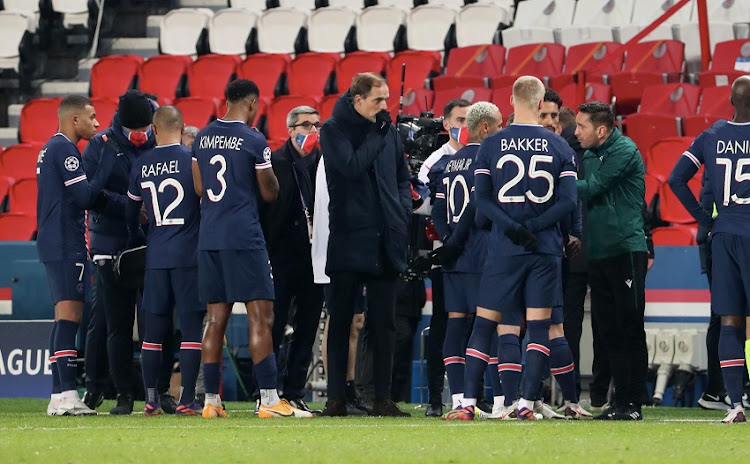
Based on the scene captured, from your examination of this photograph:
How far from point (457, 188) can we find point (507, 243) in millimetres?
863

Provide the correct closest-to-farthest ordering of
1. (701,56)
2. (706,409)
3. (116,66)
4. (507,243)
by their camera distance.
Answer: (507,243) → (706,409) → (701,56) → (116,66)

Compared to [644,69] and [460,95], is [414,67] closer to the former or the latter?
[460,95]

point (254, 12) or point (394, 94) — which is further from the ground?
point (254, 12)

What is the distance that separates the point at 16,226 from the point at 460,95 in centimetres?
485

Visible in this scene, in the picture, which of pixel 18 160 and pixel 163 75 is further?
pixel 163 75

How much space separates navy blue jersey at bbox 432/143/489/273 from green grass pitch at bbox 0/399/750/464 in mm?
972

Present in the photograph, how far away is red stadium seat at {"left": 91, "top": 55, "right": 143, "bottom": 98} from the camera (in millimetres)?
16812

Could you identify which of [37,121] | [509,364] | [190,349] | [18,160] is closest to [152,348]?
[190,349]

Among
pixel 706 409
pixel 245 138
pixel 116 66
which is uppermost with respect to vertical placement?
pixel 116 66

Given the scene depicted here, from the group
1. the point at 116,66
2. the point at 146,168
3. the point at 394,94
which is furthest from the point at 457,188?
the point at 116,66

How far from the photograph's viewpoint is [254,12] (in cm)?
1833

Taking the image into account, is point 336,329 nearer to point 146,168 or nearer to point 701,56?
point 146,168

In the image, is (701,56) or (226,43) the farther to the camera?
(226,43)

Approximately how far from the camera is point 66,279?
8.30 m
